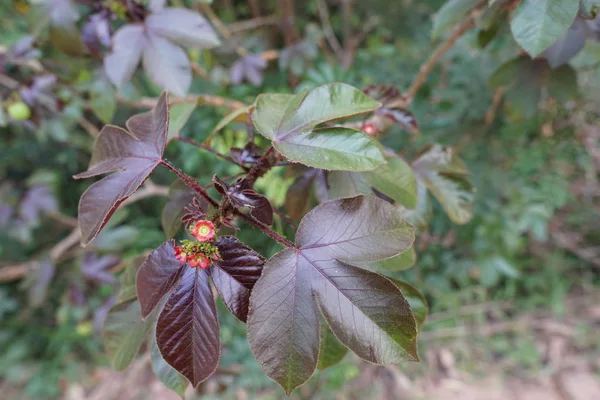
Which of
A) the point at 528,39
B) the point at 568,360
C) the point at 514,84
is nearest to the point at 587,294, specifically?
the point at 568,360

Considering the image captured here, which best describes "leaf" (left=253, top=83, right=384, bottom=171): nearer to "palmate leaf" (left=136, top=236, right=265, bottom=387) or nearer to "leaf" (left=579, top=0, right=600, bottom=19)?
"palmate leaf" (left=136, top=236, right=265, bottom=387)

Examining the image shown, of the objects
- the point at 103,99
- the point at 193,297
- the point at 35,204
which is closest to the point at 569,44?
the point at 193,297

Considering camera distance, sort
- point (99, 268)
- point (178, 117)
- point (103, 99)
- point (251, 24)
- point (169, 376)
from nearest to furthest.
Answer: point (169, 376) < point (178, 117) < point (103, 99) < point (99, 268) < point (251, 24)

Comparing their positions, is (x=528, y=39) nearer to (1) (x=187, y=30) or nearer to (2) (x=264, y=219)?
(2) (x=264, y=219)

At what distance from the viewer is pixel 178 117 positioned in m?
0.65

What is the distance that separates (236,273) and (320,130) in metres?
0.19

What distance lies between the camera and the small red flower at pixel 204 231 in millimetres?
411

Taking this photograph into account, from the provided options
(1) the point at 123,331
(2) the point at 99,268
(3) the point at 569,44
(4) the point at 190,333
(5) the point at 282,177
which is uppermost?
(3) the point at 569,44

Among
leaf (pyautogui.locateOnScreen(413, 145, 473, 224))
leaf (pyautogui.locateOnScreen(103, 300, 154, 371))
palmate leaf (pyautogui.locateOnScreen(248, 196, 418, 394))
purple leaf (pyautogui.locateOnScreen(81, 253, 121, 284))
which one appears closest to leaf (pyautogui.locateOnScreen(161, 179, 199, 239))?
leaf (pyautogui.locateOnScreen(103, 300, 154, 371))

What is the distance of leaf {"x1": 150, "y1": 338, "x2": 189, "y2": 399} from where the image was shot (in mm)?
506

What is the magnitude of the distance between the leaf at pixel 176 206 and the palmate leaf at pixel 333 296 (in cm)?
22

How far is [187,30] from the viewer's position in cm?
73

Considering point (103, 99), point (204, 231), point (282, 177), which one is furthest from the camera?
point (282, 177)

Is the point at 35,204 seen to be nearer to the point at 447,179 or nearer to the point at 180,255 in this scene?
the point at 180,255
